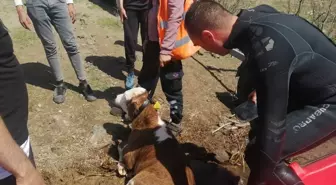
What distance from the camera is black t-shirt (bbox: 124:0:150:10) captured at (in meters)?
4.63

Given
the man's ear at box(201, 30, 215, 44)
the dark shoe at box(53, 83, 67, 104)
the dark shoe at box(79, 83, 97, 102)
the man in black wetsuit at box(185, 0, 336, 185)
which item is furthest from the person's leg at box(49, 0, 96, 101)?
the man's ear at box(201, 30, 215, 44)

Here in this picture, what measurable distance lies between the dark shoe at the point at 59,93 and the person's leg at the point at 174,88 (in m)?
1.30

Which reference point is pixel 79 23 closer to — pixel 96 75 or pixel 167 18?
pixel 96 75

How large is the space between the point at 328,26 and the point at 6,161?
621 centimetres

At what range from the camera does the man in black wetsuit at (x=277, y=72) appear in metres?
2.09

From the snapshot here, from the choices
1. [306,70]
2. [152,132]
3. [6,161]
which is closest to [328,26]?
[152,132]

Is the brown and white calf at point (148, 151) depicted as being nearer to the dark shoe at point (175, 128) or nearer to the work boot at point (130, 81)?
the dark shoe at point (175, 128)

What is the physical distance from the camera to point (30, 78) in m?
5.11

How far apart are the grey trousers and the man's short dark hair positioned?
214 centimetres

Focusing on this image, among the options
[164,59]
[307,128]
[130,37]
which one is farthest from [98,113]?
[307,128]

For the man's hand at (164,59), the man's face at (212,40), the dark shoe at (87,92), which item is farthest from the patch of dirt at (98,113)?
the man's face at (212,40)

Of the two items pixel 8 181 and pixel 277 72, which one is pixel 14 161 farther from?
pixel 277 72

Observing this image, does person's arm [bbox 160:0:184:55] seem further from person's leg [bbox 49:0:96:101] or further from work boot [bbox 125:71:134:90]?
work boot [bbox 125:71:134:90]

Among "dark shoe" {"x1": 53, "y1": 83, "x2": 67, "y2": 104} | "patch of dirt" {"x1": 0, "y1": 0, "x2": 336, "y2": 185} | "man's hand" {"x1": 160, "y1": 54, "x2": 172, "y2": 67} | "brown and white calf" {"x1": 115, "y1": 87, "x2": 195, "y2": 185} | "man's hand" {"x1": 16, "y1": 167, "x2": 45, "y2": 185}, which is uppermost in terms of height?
Result: "man's hand" {"x1": 16, "y1": 167, "x2": 45, "y2": 185}
